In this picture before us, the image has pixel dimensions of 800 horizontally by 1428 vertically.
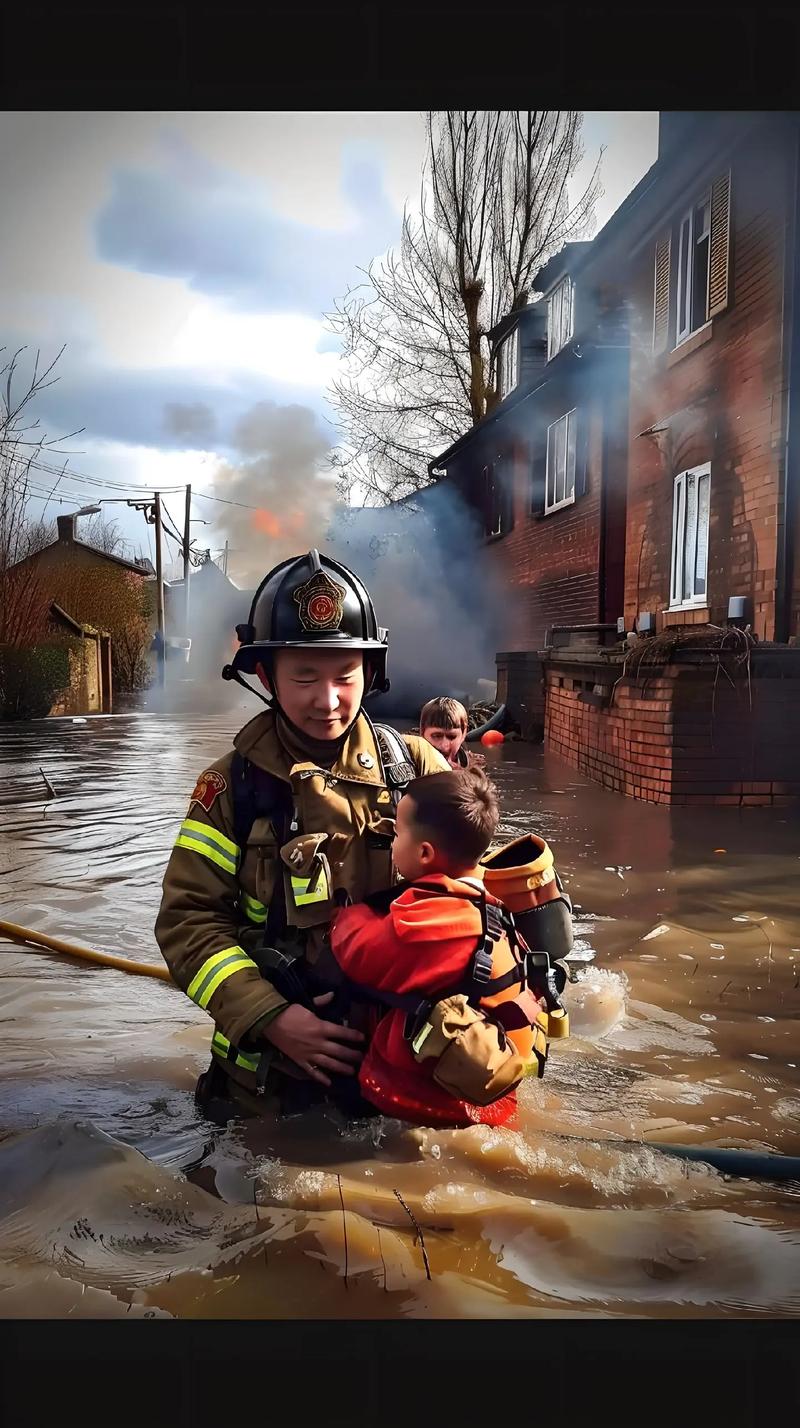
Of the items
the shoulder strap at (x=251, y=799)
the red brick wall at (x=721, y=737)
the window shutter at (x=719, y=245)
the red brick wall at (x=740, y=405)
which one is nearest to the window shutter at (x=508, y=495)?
the red brick wall at (x=740, y=405)

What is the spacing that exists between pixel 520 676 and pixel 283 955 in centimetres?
1170

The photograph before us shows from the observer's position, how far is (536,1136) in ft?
7.93

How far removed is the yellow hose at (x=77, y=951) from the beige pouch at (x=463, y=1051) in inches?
81.3

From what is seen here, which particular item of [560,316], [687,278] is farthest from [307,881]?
[560,316]

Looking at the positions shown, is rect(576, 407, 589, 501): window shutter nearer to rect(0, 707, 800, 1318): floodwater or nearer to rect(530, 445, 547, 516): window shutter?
rect(530, 445, 547, 516): window shutter

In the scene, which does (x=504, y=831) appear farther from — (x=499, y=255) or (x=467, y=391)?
(x=467, y=391)

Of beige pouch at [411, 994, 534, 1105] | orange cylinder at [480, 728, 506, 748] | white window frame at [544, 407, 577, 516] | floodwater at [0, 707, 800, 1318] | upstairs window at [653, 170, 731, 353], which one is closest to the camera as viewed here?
floodwater at [0, 707, 800, 1318]

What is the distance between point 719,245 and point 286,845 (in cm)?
915

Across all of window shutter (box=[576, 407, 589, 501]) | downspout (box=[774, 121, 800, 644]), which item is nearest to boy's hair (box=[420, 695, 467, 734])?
downspout (box=[774, 121, 800, 644])

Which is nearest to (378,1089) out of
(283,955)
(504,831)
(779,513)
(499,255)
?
(283,955)

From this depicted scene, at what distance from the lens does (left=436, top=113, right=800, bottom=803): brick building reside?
730 cm

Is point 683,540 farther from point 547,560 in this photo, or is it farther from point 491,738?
point 547,560

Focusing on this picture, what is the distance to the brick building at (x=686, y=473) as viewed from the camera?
7.30m

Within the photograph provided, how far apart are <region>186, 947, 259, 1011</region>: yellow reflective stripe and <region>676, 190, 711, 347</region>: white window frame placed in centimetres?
942
